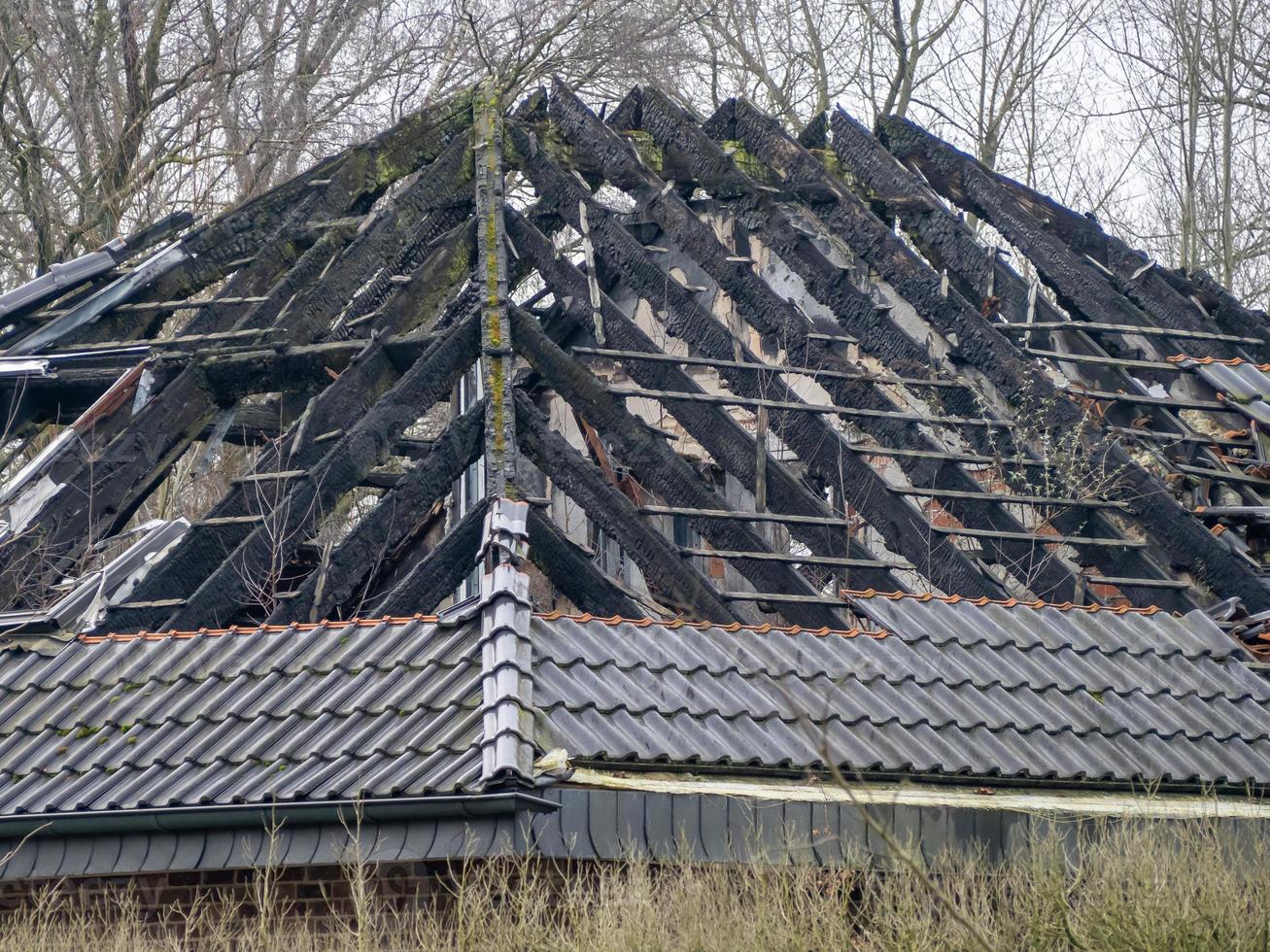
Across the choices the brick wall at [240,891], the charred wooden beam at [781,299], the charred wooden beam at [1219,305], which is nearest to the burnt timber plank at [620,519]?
the charred wooden beam at [781,299]

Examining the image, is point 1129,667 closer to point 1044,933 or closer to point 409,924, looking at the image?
point 1044,933

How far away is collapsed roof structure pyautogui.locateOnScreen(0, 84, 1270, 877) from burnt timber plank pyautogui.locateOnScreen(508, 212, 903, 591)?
0.03 meters

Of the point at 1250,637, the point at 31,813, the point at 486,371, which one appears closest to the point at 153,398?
the point at 486,371

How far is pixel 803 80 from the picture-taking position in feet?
84.6

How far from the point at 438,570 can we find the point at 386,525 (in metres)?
0.44

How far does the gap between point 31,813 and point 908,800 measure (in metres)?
3.99

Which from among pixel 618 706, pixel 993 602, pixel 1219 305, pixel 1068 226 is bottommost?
pixel 618 706

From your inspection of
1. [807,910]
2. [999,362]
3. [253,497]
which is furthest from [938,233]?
[807,910]

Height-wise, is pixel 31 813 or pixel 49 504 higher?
pixel 49 504

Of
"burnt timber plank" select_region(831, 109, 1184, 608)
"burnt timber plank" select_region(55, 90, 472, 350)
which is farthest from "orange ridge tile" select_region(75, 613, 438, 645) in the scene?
"burnt timber plank" select_region(831, 109, 1184, 608)

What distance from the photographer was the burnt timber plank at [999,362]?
11531mm

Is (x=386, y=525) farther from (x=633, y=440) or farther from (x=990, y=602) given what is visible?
(x=990, y=602)

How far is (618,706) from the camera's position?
8.47 m

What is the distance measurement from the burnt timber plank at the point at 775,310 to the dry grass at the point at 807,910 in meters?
3.93
